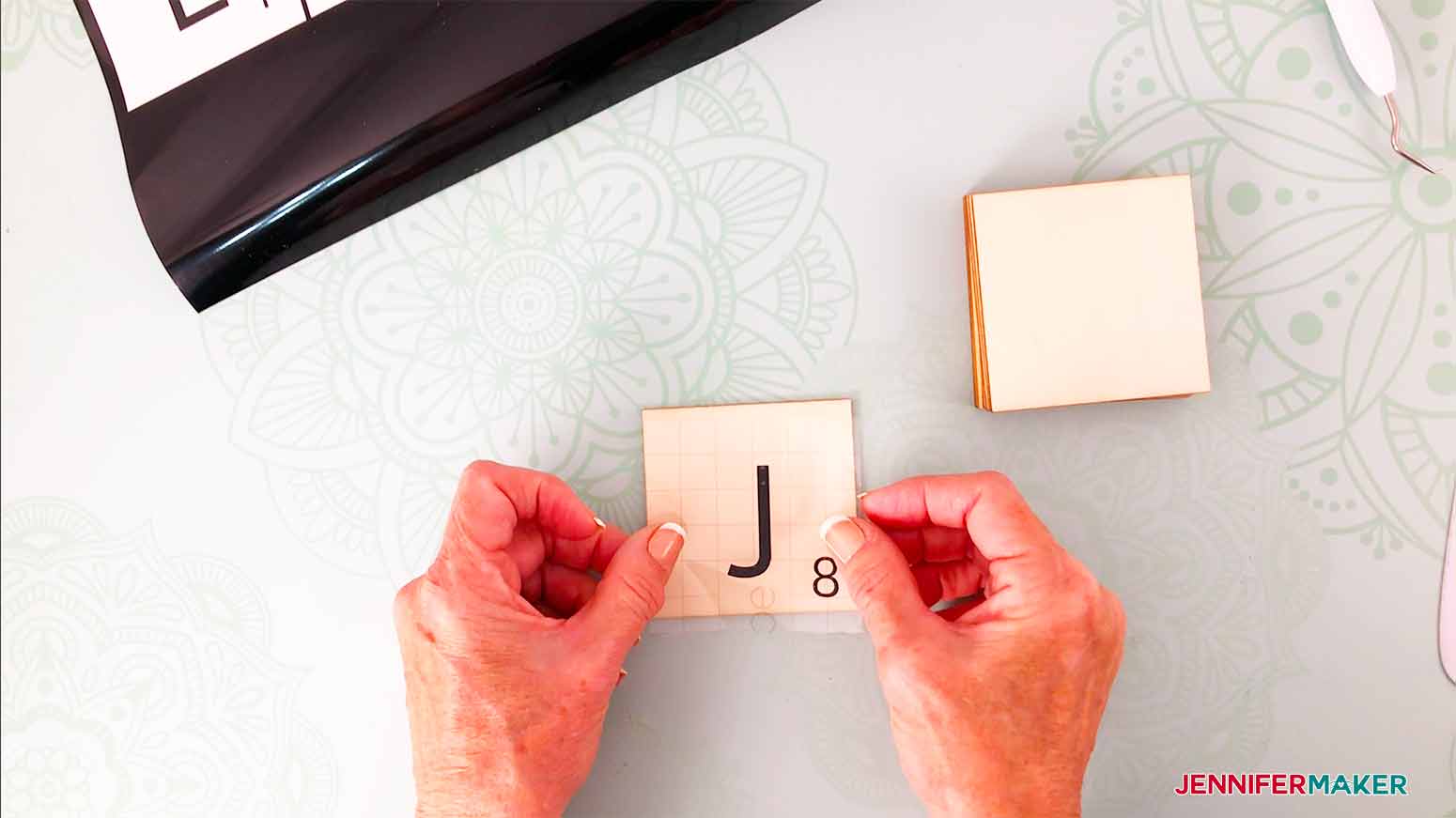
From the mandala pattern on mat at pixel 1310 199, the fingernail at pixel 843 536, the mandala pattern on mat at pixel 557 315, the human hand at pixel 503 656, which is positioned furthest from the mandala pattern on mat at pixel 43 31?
the mandala pattern on mat at pixel 1310 199

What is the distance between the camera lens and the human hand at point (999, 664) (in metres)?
0.59

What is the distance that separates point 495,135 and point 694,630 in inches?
19.4

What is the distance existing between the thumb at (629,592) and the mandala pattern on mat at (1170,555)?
0.21 meters

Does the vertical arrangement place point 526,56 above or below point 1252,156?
above

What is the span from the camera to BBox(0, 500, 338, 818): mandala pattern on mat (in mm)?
730

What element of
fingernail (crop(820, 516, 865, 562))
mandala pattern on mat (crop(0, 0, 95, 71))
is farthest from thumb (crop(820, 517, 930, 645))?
mandala pattern on mat (crop(0, 0, 95, 71))

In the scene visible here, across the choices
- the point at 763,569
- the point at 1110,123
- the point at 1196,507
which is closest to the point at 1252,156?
the point at 1110,123

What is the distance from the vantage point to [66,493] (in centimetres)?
76

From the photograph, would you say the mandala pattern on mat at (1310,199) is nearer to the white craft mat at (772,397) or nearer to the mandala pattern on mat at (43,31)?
the white craft mat at (772,397)

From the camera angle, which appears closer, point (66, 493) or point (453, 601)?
point (453, 601)

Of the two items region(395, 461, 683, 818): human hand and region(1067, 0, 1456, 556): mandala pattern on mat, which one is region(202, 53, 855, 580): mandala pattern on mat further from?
region(1067, 0, 1456, 556): mandala pattern on mat

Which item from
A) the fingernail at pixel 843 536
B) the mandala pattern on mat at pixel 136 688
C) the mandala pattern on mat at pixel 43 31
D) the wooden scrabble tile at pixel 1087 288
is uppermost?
the mandala pattern on mat at pixel 43 31

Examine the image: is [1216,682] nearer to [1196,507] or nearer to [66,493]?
[1196,507]

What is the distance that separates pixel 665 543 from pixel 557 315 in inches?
9.5
